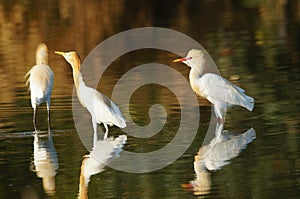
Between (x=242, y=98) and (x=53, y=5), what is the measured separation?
1463 centimetres

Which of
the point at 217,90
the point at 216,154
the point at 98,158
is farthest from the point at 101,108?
the point at 216,154

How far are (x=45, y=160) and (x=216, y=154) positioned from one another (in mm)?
1741

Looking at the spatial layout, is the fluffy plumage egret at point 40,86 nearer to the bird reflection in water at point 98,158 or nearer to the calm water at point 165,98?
the calm water at point 165,98

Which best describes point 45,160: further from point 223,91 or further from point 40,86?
point 223,91

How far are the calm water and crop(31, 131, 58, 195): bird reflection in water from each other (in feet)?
0.07

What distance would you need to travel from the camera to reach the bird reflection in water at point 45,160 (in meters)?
8.30

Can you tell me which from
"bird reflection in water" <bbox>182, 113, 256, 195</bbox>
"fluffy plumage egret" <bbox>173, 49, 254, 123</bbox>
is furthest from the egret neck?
"bird reflection in water" <bbox>182, 113, 256, 195</bbox>

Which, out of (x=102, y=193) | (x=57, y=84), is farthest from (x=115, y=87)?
(x=102, y=193)

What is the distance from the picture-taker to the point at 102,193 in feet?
25.6

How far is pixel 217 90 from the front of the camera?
1091cm

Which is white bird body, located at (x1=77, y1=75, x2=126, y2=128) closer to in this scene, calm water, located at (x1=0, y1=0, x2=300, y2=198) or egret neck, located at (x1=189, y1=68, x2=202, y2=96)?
calm water, located at (x1=0, y1=0, x2=300, y2=198)

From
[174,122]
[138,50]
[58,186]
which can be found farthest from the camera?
[138,50]

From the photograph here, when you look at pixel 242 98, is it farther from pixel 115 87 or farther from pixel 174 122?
pixel 115 87

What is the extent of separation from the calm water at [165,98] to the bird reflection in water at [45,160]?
0.02m
